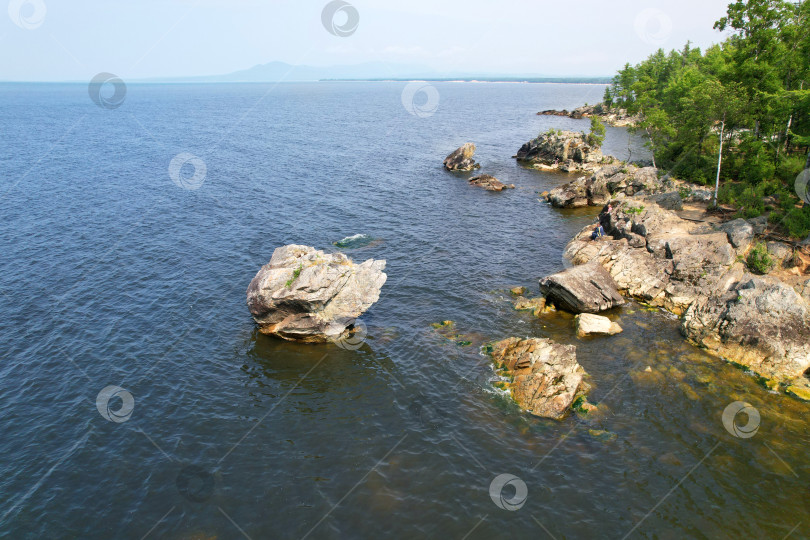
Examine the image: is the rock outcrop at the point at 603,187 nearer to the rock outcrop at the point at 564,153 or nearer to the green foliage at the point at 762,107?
the green foliage at the point at 762,107

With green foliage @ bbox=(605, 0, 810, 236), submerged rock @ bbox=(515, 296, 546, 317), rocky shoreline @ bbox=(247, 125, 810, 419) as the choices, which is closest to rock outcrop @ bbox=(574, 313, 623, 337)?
rocky shoreline @ bbox=(247, 125, 810, 419)

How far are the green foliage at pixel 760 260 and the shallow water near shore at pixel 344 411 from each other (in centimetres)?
1082

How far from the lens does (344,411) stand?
33125 mm

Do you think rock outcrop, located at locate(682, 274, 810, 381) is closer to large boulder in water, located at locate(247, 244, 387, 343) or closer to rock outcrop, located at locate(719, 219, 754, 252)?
rock outcrop, located at locate(719, 219, 754, 252)

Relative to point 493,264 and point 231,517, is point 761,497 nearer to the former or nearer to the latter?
point 231,517

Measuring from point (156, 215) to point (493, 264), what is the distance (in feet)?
176

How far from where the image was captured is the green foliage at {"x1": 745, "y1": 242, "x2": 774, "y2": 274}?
43.7 meters

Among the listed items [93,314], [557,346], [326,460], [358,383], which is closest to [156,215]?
[93,314]

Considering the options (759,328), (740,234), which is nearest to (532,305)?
(759,328)

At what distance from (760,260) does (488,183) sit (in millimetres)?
50758

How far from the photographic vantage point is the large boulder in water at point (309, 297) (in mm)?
39469

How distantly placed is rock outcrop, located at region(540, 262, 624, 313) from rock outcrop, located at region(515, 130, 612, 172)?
62303mm

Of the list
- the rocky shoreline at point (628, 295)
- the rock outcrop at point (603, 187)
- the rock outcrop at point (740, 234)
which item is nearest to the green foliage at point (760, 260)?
the rocky shoreline at point (628, 295)

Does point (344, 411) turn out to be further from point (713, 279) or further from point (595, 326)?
point (713, 279)
